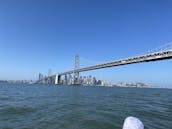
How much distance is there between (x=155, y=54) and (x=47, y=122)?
69.8ft

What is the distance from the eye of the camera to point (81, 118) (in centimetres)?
721

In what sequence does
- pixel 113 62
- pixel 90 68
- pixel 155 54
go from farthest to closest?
1. pixel 90 68
2. pixel 113 62
3. pixel 155 54

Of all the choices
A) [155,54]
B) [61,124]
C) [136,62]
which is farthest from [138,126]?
[136,62]

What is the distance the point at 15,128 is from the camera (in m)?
5.37

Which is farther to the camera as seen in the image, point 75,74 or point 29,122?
point 75,74

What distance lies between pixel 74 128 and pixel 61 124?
0.61m

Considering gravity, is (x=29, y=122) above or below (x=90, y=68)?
below

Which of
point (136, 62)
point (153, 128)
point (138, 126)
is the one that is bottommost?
point (153, 128)

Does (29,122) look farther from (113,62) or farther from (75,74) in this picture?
(75,74)

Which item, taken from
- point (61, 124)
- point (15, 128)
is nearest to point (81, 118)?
point (61, 124)

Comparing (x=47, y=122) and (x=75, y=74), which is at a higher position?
(x=75, y=74)

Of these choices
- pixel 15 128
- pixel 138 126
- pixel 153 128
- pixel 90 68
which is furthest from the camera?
pixel 90 68

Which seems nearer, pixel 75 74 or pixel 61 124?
pixel 61 124

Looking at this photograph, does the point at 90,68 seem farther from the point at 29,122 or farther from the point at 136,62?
the point at 29,122
